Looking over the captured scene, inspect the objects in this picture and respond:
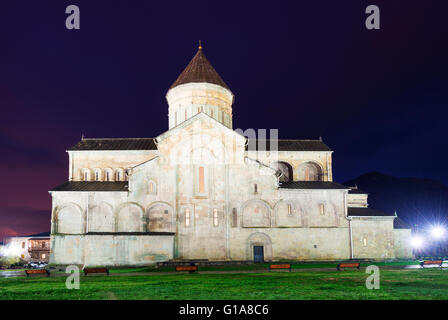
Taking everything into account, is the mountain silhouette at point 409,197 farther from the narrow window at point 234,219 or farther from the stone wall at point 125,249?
the stone wall at point 125,249

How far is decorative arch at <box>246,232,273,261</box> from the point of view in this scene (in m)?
31.9

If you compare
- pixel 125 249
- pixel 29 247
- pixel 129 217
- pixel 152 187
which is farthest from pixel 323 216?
pixel 29 247

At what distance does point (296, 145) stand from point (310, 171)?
294 centimetres

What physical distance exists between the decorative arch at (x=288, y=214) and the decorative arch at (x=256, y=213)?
30.8 inches

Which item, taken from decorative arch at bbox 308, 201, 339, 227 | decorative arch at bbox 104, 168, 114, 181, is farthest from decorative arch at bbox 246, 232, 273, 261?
decorative arch at bbox 104, 168, 114, 181

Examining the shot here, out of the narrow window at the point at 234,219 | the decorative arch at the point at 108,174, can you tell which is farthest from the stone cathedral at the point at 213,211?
the decorative arch at the point at 108,174

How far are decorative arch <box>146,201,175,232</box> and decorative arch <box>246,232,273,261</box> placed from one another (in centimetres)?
633

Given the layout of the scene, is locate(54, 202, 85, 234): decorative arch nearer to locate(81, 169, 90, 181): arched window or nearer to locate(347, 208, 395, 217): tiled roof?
locate(81, 169, 90, 181): arched window

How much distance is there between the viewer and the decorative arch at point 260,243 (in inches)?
1257

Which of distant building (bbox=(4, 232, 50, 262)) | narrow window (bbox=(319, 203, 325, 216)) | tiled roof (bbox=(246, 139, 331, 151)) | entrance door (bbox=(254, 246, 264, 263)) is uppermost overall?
tiled roof (bbox=(246, 139, 331, 151))

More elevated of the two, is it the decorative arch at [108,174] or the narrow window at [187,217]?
the decorative arch at [108,174]

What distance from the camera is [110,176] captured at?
37156 millimetres
